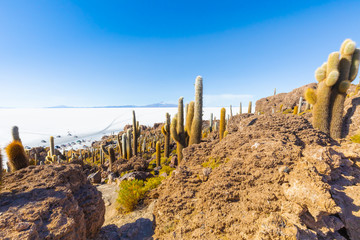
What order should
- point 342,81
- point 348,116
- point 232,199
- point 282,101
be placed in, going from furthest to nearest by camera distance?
point 282,101
point 348,116
point 342,81
point 232,199

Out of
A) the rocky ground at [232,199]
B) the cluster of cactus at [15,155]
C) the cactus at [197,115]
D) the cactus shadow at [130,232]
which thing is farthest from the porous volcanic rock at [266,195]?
the cactus at [197,115]

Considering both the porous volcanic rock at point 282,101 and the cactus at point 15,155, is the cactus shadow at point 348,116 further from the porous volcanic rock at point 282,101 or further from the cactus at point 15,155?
the porous volcanic rock at point 282,101

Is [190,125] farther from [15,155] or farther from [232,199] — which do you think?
[15,155]

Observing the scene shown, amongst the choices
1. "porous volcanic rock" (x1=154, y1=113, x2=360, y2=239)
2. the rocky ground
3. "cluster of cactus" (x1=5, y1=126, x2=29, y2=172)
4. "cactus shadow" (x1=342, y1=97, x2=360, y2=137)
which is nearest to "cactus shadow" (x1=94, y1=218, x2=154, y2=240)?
the rocky ground

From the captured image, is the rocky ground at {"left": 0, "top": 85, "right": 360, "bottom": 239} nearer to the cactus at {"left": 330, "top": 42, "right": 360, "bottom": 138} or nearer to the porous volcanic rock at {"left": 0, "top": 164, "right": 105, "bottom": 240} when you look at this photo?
the porous volcanic rock at {"left": 0, "top": 164, "right": 105, "bottom": 240}

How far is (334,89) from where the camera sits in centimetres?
833

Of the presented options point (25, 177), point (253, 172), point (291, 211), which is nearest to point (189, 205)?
point (253, 172)

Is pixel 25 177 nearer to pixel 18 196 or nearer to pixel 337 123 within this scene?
pixel 18 196

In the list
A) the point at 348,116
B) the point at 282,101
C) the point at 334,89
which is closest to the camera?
the point at 334,89

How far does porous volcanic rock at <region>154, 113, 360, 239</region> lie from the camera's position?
2.06 metres

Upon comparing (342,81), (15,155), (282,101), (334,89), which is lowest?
(15,155)

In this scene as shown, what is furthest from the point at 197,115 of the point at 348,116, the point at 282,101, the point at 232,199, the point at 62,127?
the point at 62,127

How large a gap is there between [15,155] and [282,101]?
32862mm

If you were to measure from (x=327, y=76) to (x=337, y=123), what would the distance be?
2.47 metres
